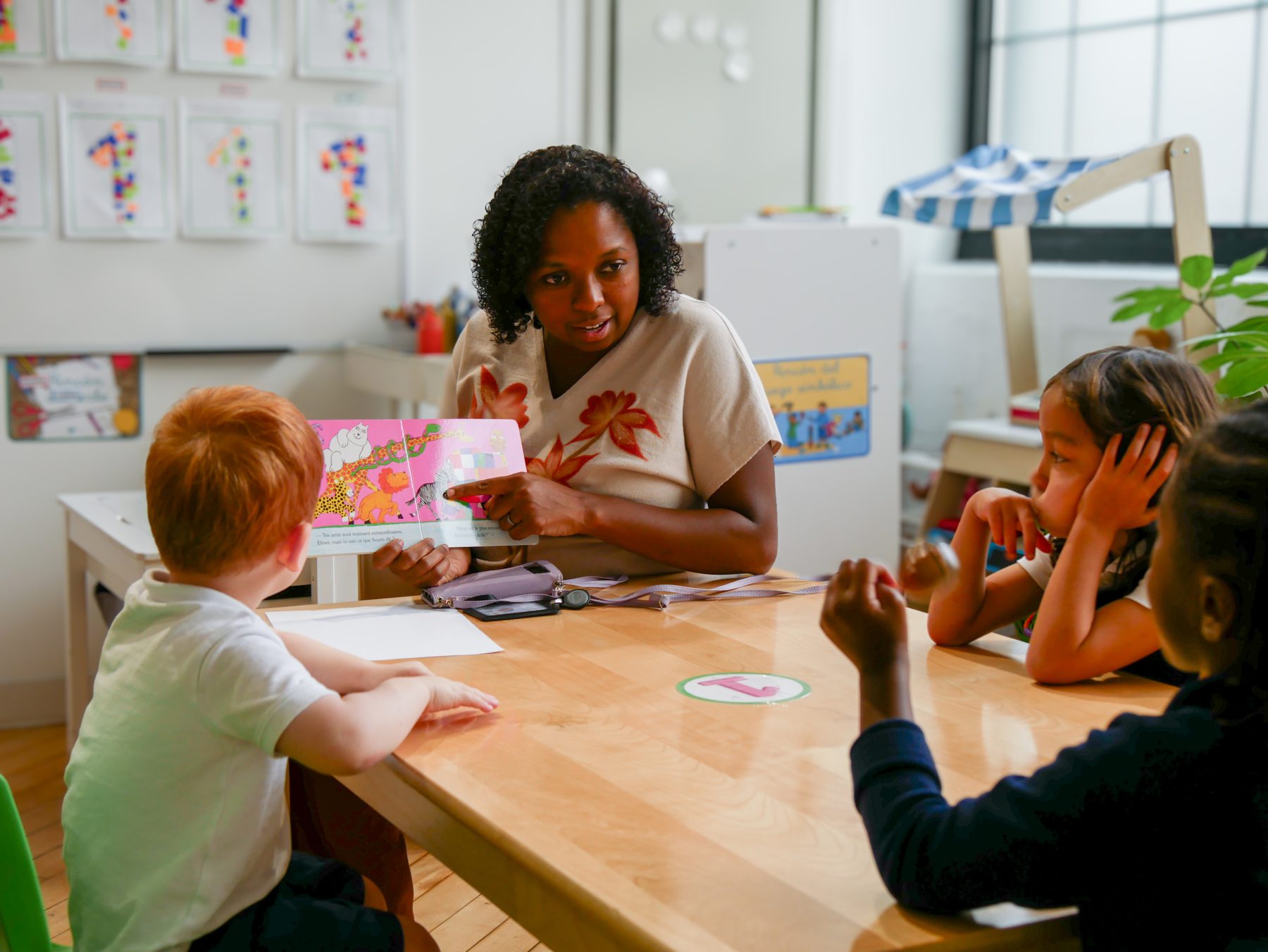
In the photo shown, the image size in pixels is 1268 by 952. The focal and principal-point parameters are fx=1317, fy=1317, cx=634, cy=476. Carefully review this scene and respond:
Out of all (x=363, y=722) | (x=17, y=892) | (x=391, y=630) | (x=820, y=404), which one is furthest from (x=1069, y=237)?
(x=17, y=892)

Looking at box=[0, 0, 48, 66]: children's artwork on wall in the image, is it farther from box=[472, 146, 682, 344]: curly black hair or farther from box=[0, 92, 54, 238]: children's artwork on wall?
box=[472, 146, 682, 344]: curly black hair

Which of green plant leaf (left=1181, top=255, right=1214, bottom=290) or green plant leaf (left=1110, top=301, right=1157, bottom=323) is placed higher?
green plant leaf (left=1181, top=255, right=1214, bottom=290)

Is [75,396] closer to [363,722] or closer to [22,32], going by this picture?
[22,32]

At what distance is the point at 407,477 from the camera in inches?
67.1

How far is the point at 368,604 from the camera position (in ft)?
5.51

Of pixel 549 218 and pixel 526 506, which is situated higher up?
pixel 549 218

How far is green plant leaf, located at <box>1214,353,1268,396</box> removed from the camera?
1839mm

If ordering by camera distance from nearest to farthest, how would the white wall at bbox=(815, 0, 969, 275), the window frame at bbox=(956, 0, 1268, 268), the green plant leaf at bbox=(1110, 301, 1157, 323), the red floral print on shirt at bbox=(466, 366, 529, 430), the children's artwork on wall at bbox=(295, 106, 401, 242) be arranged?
the red floral print on shirt at bbox=(466, 366, 529, 430), the green plant leaf at bbox=(1110, 301, 1157, 323), the children's artwork on wall at bbox=(295, 106, 401, 242), the window frame at bbox=(956, 0, 1268, 268), the white wall at bbox=(815, 0, 969, 275)

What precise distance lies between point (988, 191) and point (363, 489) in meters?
2.24

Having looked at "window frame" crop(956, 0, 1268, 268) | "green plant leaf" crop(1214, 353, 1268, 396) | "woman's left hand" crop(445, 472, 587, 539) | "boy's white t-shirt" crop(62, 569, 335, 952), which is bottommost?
"boy's white t-shirt" crop(62, 569, 335, 952)

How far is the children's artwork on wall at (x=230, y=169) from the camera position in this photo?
3.42 m

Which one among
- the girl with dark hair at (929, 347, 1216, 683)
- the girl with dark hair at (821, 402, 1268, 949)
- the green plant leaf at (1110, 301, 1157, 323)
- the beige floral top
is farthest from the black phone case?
the green plant leaf at (1110, 301, 1157, 323)

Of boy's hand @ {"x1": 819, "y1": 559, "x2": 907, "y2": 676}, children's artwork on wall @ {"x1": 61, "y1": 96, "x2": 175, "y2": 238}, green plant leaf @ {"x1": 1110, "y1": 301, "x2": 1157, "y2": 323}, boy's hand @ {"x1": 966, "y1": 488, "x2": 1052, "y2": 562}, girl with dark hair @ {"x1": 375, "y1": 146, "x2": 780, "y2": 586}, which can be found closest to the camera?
boy's hand @ {"x1": 819, "y1": 559, "x2": 907, "y2": 676}

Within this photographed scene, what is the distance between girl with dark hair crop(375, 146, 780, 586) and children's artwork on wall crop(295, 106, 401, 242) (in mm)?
1792
